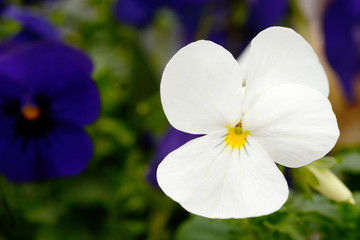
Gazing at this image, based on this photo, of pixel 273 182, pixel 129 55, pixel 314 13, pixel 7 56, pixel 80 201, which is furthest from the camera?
pixel 314 13

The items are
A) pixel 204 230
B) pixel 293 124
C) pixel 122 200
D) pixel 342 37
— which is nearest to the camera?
pixel 293 124

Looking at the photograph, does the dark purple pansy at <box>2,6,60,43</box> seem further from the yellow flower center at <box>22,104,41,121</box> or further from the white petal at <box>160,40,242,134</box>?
the white petal at <box>160,40,242,134</box>

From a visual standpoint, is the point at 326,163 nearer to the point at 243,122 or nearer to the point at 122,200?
the point at 243,122

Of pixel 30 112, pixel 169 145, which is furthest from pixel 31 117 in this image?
pixel 169 145

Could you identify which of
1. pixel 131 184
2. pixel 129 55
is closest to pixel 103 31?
pixel 129 55

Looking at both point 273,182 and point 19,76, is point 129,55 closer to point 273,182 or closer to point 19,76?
point 19,76

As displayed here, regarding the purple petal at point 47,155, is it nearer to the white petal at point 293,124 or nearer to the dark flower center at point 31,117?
the dark flower center at point 31,117

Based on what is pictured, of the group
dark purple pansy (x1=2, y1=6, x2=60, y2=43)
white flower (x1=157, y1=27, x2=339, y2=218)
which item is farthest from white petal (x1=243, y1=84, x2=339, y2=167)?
dark purple pansy (x1=2, y1=6, x2=60, y2=43)
